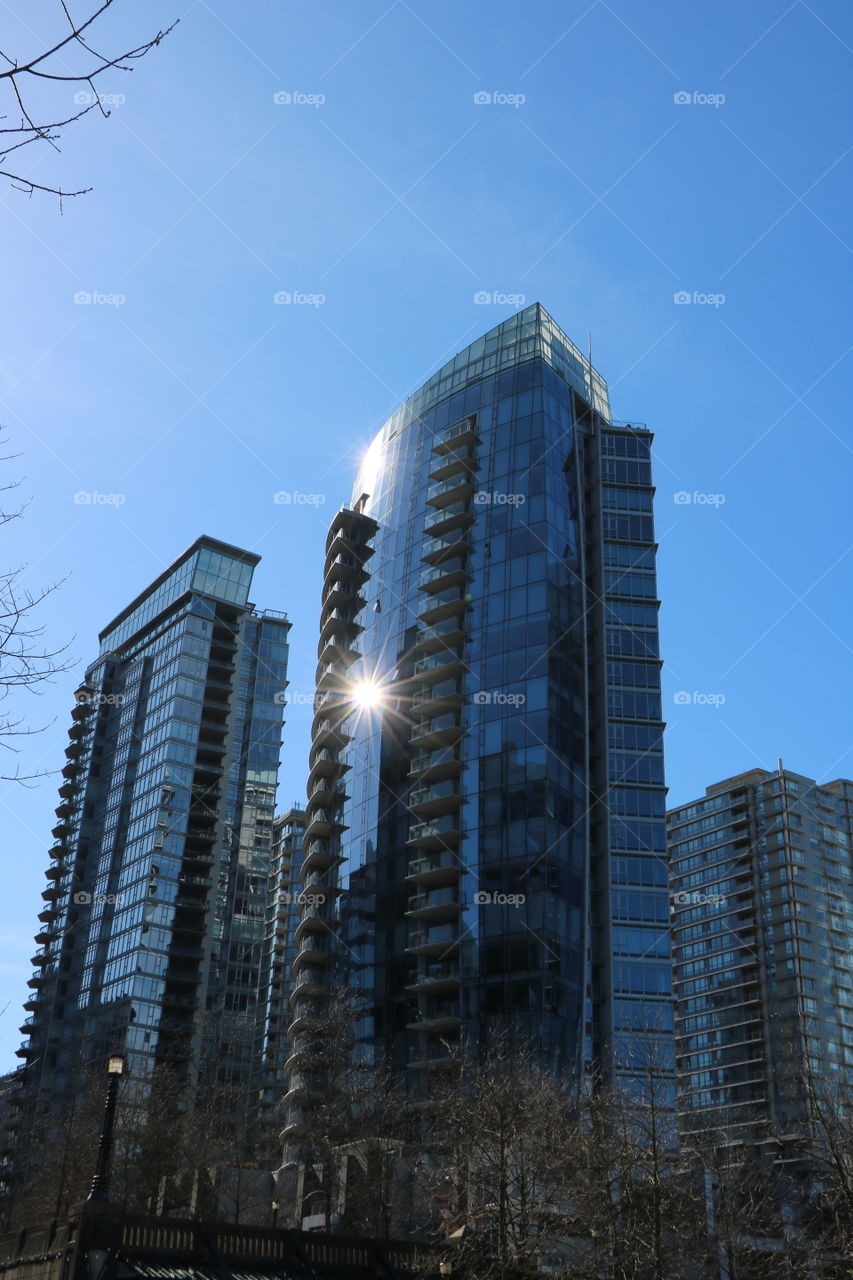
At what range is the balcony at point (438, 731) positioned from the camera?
254ft

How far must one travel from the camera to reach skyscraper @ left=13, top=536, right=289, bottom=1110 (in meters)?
102

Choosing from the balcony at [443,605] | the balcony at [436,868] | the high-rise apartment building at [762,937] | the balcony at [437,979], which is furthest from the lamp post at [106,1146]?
the high-rise apartment building at [762,937]

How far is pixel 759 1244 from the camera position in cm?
4641

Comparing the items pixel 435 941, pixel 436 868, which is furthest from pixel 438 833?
pixel 435 941

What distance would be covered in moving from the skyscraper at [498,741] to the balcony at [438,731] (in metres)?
0.20

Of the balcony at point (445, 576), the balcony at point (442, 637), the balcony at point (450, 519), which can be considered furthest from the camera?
the balcony at point (450, 519)

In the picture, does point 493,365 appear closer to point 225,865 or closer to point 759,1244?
point 225,865

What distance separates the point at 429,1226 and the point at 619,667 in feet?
145

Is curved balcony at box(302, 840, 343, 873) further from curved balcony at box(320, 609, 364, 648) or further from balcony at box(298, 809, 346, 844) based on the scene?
curved balcony at box(320, 609, 364, 648)

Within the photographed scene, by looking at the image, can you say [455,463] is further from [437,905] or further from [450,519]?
[437,905]

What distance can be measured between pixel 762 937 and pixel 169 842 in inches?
2872

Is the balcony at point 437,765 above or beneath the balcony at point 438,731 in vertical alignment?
beneath

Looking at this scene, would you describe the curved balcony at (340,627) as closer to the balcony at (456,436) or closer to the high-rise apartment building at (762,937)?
the balcony at (456,436)

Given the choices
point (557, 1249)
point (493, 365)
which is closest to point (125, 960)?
point (493, 365)
